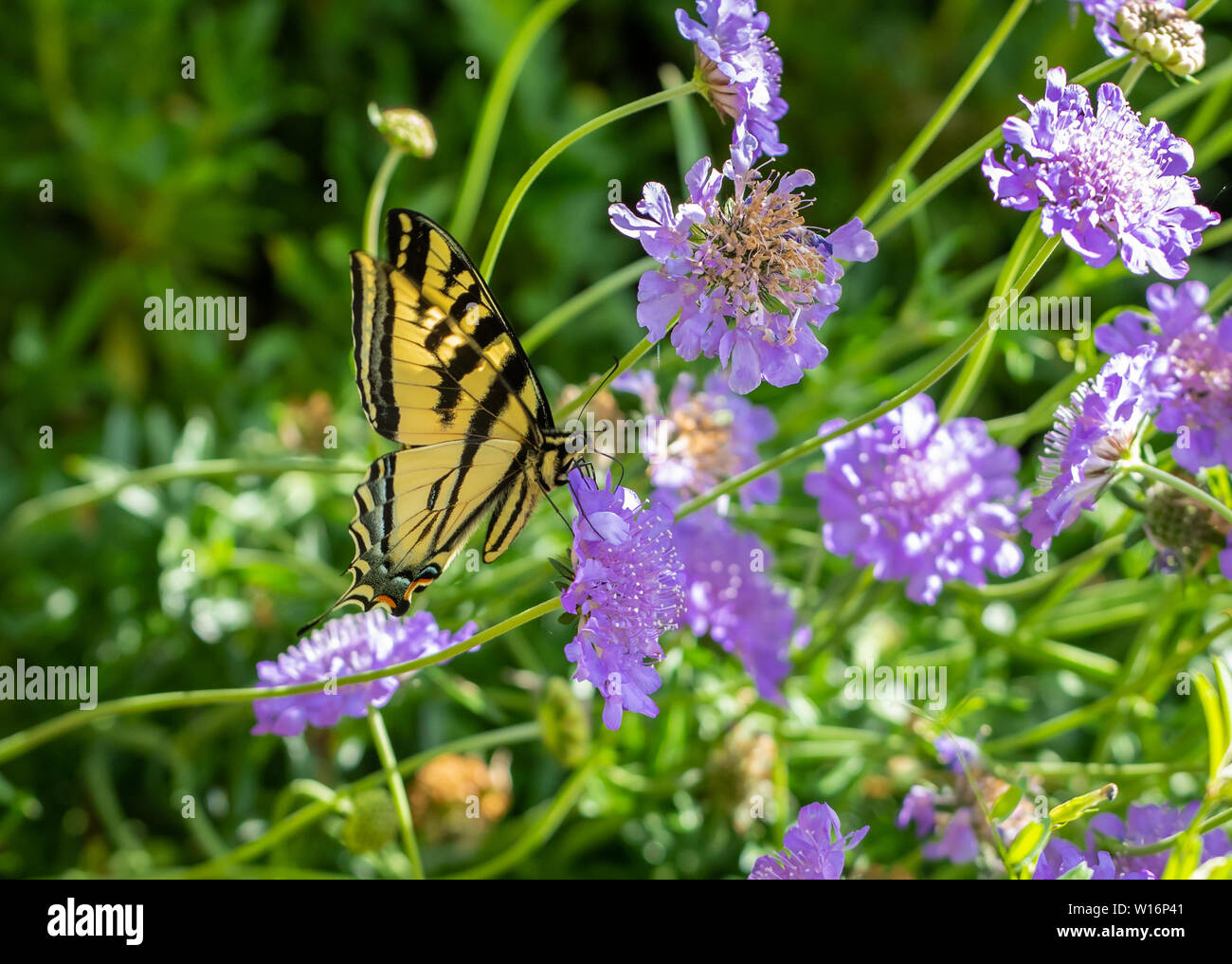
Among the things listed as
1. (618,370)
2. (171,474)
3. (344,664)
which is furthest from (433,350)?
(171,474)

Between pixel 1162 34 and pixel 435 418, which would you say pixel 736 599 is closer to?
pixel 435 418

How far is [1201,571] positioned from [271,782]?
1067mm

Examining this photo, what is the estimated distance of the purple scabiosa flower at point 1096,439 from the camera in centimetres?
81

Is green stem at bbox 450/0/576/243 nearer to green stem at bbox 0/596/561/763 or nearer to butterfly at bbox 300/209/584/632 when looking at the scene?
butterfly at bbox 300/209/584/632

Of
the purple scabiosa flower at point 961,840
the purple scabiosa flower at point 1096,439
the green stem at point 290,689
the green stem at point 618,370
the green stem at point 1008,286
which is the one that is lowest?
the purple scabiosa flower at point 961,840

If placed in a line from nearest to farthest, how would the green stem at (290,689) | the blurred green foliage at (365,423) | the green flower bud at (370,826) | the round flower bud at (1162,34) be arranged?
the green stem at (290,689), the round flower bud at (1162,34), the green flower bud at (370,826), the blurred green foliage at (365,423)

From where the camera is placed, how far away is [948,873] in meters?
1.09

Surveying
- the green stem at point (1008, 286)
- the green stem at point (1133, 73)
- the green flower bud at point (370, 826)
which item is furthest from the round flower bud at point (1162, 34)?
the green flower bud at point (370, 826)

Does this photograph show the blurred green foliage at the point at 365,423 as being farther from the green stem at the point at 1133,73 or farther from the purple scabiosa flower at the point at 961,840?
the green stem at the point at 1133,73

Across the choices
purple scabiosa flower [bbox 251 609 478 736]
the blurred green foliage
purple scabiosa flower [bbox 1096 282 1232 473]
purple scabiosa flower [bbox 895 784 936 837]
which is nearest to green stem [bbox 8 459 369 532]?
the blurred green foliage

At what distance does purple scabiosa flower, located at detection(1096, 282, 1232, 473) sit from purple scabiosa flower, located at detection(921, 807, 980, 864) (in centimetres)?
35

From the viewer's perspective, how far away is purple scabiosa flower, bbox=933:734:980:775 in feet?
3.20

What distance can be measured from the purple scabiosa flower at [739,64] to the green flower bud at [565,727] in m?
0.50

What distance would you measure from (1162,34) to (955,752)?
1.92 feet
